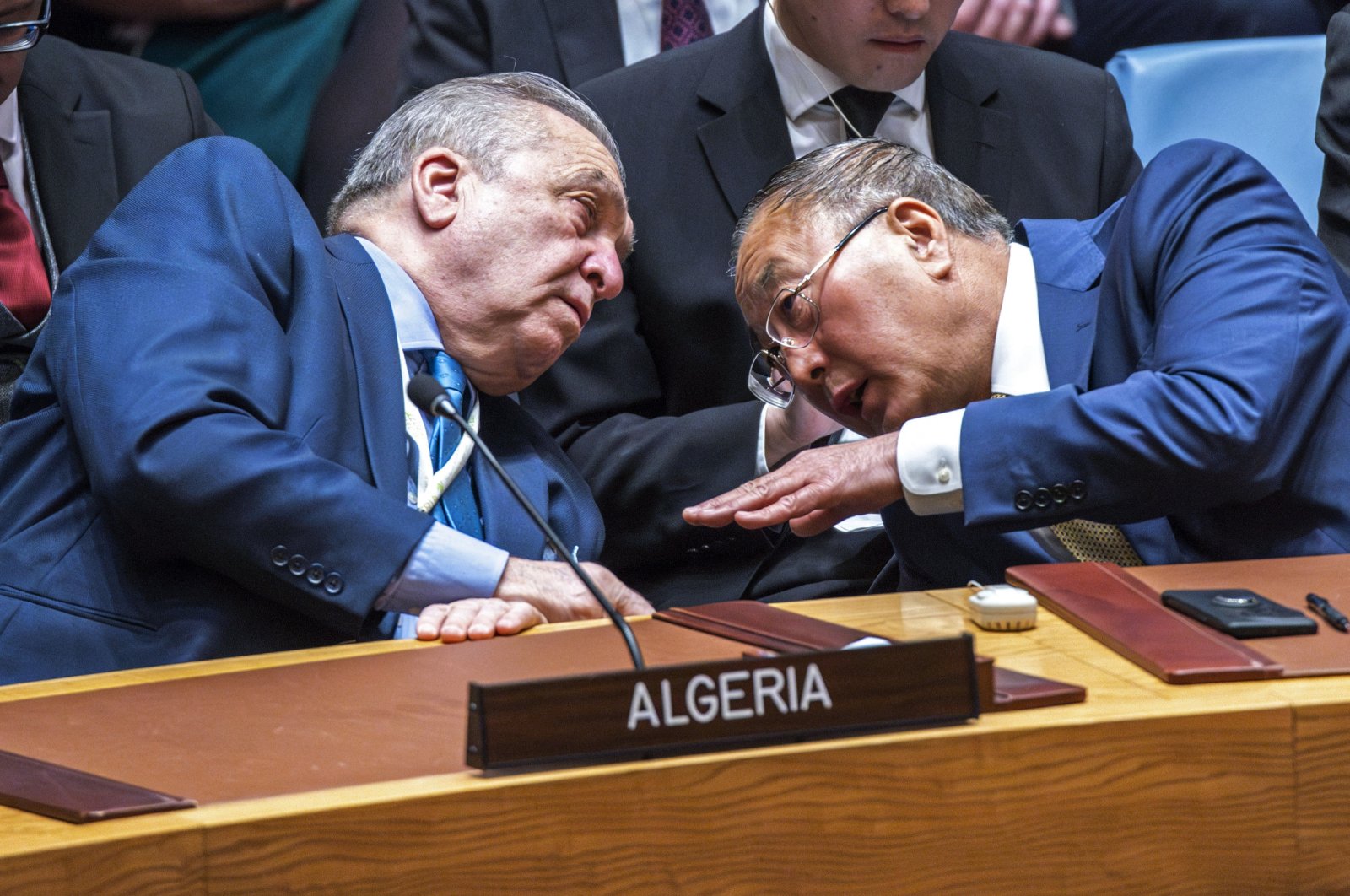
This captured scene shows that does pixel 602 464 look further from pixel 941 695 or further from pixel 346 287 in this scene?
pixel 941 695

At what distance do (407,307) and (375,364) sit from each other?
0.15 metres

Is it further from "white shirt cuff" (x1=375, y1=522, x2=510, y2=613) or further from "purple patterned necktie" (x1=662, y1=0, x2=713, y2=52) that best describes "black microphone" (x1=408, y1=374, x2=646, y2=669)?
"purple patterned necktie" (x1=662, y1=0, x2=713, y2=52)

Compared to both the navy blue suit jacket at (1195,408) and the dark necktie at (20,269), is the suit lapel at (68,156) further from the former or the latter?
the navy blue suit jacket at (1195,408)

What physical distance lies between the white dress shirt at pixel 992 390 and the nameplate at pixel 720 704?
2.30 feet

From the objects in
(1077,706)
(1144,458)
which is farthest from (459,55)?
(1077,706)

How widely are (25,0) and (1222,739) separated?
73.1 inches

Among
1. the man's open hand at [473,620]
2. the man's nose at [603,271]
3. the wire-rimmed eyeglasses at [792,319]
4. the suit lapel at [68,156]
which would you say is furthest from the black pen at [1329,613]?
the suit lapel at [68,156]

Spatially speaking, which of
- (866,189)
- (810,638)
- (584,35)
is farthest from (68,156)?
(810,638)

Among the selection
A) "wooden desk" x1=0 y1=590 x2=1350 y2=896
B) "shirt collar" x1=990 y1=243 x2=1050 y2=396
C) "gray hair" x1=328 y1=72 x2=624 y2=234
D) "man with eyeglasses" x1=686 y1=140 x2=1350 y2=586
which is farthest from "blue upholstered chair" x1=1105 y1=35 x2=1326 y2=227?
"wooden desk" x1=0 y1=590 x2=1350 y2=896

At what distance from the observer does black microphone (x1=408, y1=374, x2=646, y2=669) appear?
49.0 inches

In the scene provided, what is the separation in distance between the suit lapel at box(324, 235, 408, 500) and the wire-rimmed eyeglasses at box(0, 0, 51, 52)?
65 centimetres

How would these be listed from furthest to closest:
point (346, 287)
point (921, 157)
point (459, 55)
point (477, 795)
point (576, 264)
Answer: point (459, 55) < point (921, 157) < point (576, 264) < point (346, 287) < point (477, 795)

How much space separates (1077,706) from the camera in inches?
47.4

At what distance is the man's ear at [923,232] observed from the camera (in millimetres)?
2143
